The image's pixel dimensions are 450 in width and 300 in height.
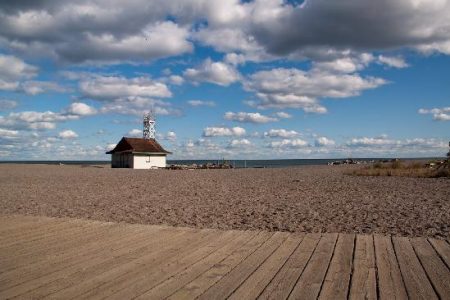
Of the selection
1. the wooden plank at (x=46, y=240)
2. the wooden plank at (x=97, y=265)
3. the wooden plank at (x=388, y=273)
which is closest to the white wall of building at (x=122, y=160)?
the wooden plank at (x=46, y=240)

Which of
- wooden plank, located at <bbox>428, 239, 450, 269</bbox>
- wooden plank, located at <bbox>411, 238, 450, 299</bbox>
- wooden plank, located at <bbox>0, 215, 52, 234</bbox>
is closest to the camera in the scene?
wooden plank, located at <bbox>411, 238, 450, 299</bbox>

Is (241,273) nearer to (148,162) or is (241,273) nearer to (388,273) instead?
(388,273)

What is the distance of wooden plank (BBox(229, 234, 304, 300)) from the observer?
3.82m

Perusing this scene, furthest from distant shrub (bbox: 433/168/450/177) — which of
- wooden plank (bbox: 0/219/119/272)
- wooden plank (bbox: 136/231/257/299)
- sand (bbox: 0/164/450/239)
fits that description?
wooden plank (bbox: 0/219/119/272)

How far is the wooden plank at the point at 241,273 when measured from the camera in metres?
3.83

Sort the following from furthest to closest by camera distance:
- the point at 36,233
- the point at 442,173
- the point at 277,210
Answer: the point at 442,173, the point at 277,210, the point at 36,233

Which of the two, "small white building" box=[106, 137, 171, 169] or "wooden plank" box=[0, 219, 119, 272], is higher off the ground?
"small white building" box=[106, 137, 171, 169]

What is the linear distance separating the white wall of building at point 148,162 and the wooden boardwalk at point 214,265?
43614 mm

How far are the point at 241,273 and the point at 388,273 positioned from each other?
1.42 metres

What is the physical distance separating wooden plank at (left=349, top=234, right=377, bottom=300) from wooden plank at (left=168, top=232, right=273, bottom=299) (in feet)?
3.92

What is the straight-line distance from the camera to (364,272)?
443 centimetres

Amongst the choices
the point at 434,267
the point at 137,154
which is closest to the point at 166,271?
the point at 434,267

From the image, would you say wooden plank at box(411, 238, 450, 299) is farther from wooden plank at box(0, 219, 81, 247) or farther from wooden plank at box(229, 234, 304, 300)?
wooden plank at box(0, 219, 81, 247)

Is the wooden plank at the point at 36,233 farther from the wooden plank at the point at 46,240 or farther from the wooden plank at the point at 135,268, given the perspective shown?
the wooden plank at the point at 135,268
